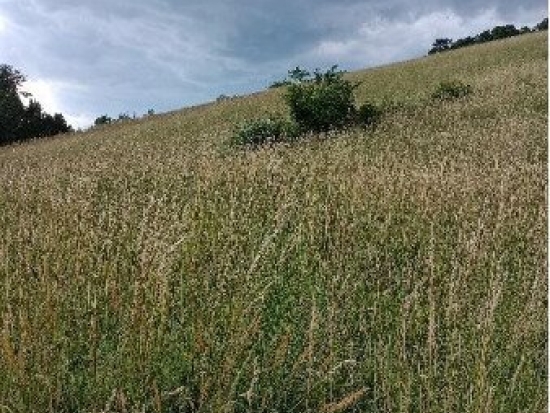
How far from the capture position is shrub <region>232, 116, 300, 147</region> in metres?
15.0

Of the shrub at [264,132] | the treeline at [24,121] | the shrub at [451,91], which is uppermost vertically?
the treeline at [24,121]

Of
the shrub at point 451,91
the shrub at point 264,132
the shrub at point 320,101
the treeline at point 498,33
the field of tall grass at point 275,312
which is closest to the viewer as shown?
the field of tall grass at point 275,312

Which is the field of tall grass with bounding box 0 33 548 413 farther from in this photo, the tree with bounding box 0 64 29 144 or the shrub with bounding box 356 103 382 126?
the tree with bounding box 0 64 29 144

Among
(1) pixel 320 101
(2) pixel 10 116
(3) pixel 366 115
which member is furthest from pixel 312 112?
(2) pixel 10 116

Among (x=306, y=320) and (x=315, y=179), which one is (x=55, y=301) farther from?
(x=315, y=179)

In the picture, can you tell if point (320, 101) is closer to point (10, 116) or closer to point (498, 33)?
point (10, 116)

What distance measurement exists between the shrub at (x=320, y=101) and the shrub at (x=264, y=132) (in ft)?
1.46

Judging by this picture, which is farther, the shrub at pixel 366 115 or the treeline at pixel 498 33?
the treeline at pixel 498 33

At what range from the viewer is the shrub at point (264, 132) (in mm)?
15039

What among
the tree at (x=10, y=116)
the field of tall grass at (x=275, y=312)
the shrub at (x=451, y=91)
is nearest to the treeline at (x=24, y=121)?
the tree at (x=10, y=116)

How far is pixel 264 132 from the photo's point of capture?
15.3 meters

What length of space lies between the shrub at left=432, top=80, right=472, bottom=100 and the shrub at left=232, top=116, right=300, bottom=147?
7.14 m

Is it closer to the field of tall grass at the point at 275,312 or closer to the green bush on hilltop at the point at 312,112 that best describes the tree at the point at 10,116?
the green bush on hilltop at the point at 312,112

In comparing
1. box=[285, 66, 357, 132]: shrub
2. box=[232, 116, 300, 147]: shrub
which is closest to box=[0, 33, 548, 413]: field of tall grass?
box=[232, 116, 300, 147]: shrub
